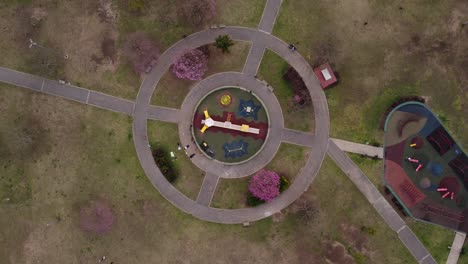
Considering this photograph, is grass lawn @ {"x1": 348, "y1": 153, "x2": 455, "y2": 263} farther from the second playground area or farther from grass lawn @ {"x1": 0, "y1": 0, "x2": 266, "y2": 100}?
grass lawn @ {"x1": 0, "y1": 0, "x2": 266, "y2": 100}

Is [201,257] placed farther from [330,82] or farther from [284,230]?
[330,82]

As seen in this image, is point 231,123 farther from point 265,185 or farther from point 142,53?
point 142,53

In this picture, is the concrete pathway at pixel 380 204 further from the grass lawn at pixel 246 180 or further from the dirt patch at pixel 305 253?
the dirt patch at pixel 305 253

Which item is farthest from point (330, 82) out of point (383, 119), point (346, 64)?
point (383, 119)

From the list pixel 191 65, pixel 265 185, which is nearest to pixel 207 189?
pixel 265 185

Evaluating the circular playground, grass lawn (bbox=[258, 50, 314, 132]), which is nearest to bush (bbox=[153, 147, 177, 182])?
the circular playground
